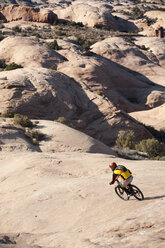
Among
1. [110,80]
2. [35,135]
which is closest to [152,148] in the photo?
[35,135]

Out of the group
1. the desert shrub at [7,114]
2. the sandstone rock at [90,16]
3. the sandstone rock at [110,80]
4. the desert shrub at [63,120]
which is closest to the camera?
the desert shrub at [7,114]

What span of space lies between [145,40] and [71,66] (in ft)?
94.7

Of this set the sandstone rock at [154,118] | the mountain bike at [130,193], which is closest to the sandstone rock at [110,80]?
the sandstone rock at [154,118]

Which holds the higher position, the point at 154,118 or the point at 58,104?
the point at 58,104

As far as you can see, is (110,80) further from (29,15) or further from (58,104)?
(29,15)

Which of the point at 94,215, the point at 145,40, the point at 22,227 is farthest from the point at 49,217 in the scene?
the point at 145,40

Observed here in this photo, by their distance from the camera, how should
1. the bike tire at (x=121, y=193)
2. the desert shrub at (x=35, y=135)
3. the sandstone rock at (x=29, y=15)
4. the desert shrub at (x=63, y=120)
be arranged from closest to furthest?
1. the bike tire at (x=121, y=193)
2. the desert shrub at (x=35, y=135)
3. the desert shrub at (x=63, y=120)
4. the sandstone rock at (x=29, y=15)

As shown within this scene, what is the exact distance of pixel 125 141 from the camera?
2173 cm

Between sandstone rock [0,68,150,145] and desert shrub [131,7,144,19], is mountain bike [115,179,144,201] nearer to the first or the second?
sandstone rock [0,68,150,145]

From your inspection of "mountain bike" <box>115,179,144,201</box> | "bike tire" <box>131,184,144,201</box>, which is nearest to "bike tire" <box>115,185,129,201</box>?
"mountain bike" <box>115,179,144,201</box>

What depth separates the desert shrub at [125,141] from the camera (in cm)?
2139

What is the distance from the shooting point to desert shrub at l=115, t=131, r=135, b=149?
21391 millimetres

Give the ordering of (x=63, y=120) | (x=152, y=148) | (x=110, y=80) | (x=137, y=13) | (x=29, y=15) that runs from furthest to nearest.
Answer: (x=137, y=13)
(x=29, y=15)
(x=110, y=80)
(x=63, y=120)
(x=152, y=148)

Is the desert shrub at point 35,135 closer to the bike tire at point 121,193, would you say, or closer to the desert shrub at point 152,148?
the desert shrub at point 152,148
